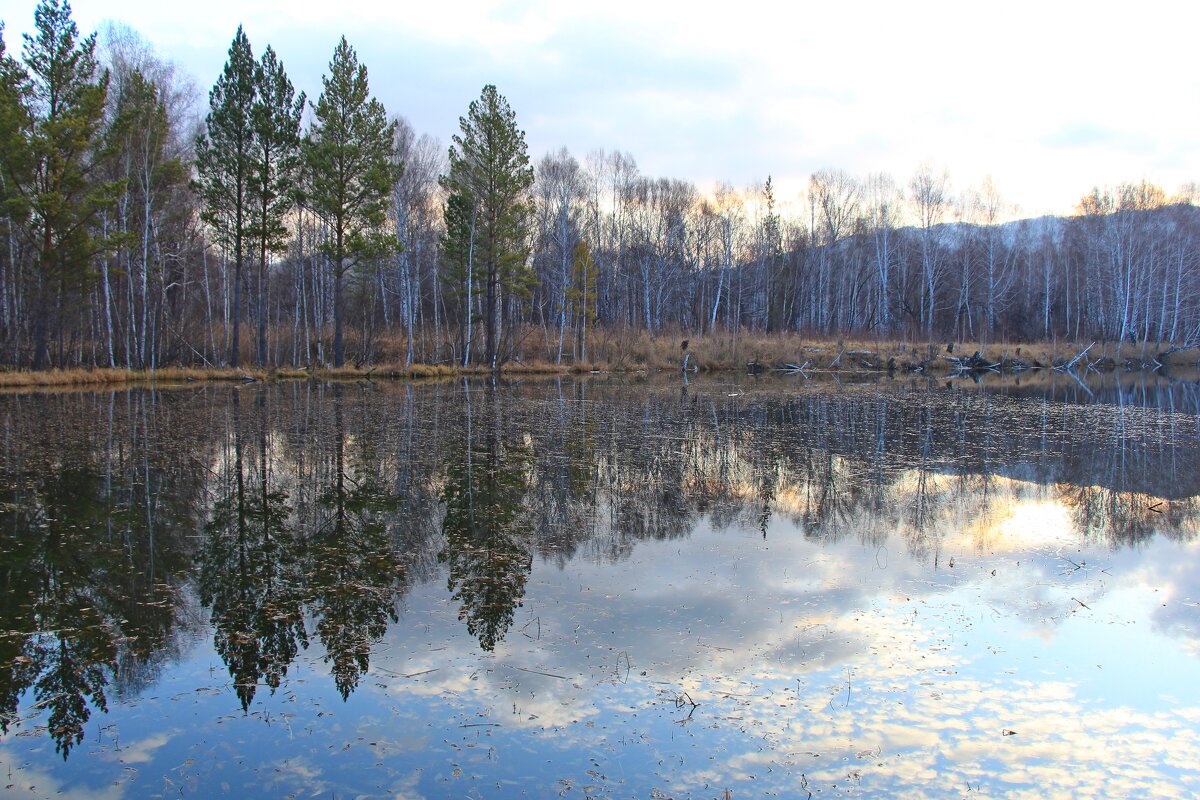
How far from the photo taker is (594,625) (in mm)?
5715

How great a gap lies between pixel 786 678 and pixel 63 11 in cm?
3202

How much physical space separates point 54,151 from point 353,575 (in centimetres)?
2642

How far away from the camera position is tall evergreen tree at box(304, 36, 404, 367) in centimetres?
3086

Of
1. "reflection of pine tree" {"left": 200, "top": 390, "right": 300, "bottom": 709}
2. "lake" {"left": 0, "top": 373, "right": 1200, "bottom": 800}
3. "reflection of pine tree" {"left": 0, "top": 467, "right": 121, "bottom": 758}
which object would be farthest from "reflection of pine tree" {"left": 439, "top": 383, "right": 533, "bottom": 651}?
"reflection of pine tree" {"left": 0, "top": 467, "right": 121, "bottom": 758}

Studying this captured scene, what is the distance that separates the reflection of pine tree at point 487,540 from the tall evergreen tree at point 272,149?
74.7 ft

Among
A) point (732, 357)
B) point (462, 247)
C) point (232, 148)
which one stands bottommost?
point (732, 357)

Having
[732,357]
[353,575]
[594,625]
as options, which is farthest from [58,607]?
[732,357]

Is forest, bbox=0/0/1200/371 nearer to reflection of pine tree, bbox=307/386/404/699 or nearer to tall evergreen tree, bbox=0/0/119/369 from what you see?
tall evergreen tree, bbox=0/0/119/369

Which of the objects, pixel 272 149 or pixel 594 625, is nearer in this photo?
pixel 594 625

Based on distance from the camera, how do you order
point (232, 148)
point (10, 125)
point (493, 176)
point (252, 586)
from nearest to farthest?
point (252, 586) < point (10, 125) < point (232, 148) < point (493, 176)

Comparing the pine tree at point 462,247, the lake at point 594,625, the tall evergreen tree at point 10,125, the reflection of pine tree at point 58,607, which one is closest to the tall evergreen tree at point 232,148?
the tall evergreen tree at point 10,125

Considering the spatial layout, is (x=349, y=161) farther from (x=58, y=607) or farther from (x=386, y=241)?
(x=58, y=607)

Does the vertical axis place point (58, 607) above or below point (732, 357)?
below

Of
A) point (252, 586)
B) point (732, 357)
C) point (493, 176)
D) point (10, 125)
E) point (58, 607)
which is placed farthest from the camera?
point (732, 357)
